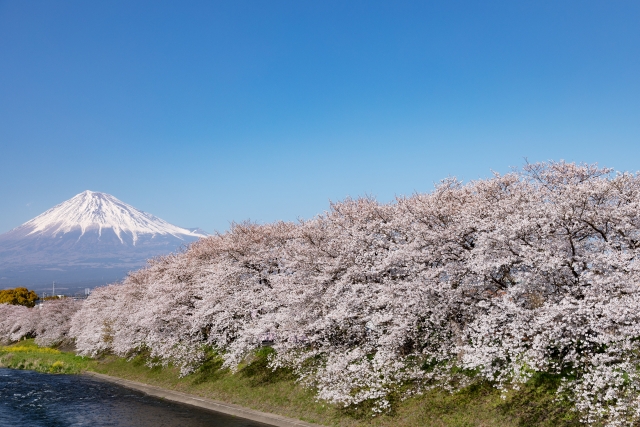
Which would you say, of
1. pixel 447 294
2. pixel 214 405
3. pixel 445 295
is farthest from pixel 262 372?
pixel 447 294

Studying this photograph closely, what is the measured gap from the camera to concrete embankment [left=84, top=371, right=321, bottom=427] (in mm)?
28172

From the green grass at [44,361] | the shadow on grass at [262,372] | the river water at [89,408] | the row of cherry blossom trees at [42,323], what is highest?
the row of cherry blossom trees at [42,323]

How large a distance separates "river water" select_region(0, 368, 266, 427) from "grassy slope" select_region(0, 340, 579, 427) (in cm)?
229

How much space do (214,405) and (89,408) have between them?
31.5 ft

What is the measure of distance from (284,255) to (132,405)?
53.5 ft

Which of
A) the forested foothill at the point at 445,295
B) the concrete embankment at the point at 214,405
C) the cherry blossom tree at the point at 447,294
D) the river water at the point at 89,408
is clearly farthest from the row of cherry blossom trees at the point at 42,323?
the cherry blossom tree at the point at 447,294

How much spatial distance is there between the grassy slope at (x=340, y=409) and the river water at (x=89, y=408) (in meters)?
2.29

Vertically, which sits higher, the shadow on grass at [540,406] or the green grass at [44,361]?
the shadow on grass at [540,406]

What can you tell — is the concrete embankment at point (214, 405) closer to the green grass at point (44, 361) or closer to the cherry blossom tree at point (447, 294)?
the cherry blossom tree at point (447, 294)

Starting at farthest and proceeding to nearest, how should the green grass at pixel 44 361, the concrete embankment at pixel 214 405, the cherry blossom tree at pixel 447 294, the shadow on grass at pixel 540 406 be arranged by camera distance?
the green grass at pixel 44 361 → the concrete embankment at pixel 214 405 → the shadow on grass at pixel 540 406 → the cherry blossom tree at pixel 447 294

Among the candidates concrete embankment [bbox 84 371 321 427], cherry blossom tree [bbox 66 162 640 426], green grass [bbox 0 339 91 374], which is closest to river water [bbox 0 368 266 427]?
concrete embankment [bbox 84 371 321 427]

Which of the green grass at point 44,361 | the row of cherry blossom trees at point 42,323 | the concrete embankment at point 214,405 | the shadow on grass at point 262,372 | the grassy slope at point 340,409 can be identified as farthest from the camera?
the row of cherry blossom trees at point 42,323

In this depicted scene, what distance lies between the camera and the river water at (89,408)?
1184 inches

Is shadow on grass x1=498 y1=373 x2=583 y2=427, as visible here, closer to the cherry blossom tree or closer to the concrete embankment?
the cherry blossom tree
